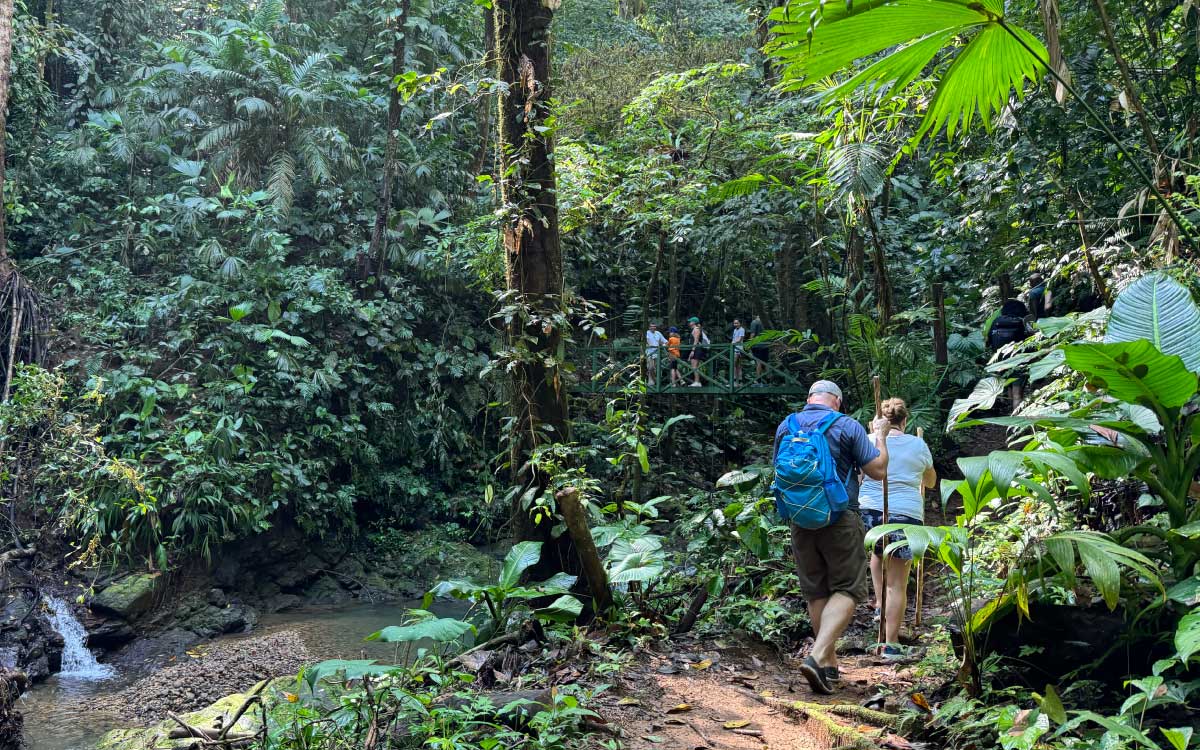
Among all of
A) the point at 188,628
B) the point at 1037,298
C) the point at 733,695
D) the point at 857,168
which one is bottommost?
the point at 188,628

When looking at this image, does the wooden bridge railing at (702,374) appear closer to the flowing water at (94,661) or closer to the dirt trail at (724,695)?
the flowing water at (94,661)

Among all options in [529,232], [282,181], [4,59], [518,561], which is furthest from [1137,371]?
[282,181]

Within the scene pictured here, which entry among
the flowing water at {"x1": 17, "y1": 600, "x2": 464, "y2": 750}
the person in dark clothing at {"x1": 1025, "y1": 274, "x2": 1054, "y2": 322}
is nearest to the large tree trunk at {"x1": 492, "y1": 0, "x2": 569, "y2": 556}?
the flowing water at {"x1": 17, "y1": 600, "x2": 464, "y2": 750}

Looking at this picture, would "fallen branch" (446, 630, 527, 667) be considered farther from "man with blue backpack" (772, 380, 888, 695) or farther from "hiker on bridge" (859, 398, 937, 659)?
"hiker on bridge" (859, 398, 937, 659)

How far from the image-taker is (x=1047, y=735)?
9.16 feet

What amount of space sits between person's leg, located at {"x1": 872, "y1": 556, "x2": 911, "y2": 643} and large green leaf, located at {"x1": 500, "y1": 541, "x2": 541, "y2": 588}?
1948 mm

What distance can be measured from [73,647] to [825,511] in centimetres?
966

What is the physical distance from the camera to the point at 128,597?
1044cm

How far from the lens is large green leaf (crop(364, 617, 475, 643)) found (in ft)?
11.3

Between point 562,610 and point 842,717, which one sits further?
point 562,610

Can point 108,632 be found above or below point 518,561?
below

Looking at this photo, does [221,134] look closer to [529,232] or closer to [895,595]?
[529,232]

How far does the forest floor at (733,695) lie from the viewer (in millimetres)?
3531

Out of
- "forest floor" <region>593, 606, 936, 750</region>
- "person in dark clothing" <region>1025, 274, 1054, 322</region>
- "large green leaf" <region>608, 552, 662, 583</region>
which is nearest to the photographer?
"forest floor" <region>593, 606, 936, 750</region>
